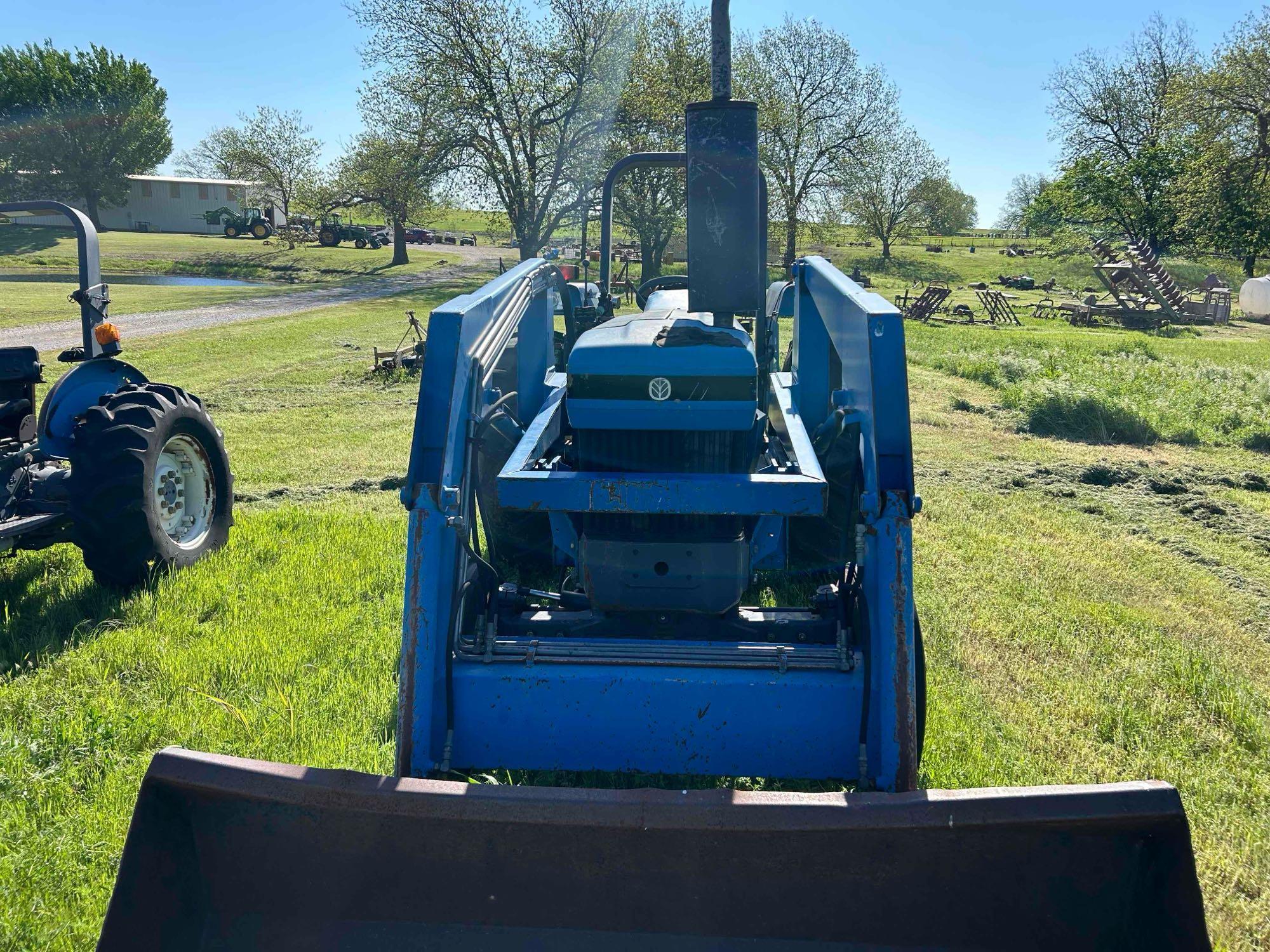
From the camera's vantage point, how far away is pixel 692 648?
314cm

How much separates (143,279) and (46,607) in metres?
32.0

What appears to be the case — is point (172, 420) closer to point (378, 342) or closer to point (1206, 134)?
point (378, 342)

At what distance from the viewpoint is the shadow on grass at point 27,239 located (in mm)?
40438

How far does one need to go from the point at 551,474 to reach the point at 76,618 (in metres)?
2.95

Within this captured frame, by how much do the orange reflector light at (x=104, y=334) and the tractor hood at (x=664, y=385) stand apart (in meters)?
3.21

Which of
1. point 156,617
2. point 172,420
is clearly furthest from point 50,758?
point 172,420

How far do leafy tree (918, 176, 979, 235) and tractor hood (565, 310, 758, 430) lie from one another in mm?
47601

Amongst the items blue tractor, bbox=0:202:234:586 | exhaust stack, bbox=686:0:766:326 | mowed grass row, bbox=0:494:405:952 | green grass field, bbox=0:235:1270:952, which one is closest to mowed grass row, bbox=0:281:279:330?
blue tractor, bbox=0:202:234:586

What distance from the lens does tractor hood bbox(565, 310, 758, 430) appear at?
3385 millimetres

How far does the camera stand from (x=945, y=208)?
60500mm

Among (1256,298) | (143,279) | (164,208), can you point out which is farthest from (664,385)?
(164,208)

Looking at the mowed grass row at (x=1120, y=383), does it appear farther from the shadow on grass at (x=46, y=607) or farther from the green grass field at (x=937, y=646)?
the shadow on grass at (x=46, y=607)

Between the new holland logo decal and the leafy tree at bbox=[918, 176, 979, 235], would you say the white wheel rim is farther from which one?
the leafy tree at bbox=[918, 176, 979, 235]

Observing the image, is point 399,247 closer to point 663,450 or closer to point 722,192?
point 663,450
